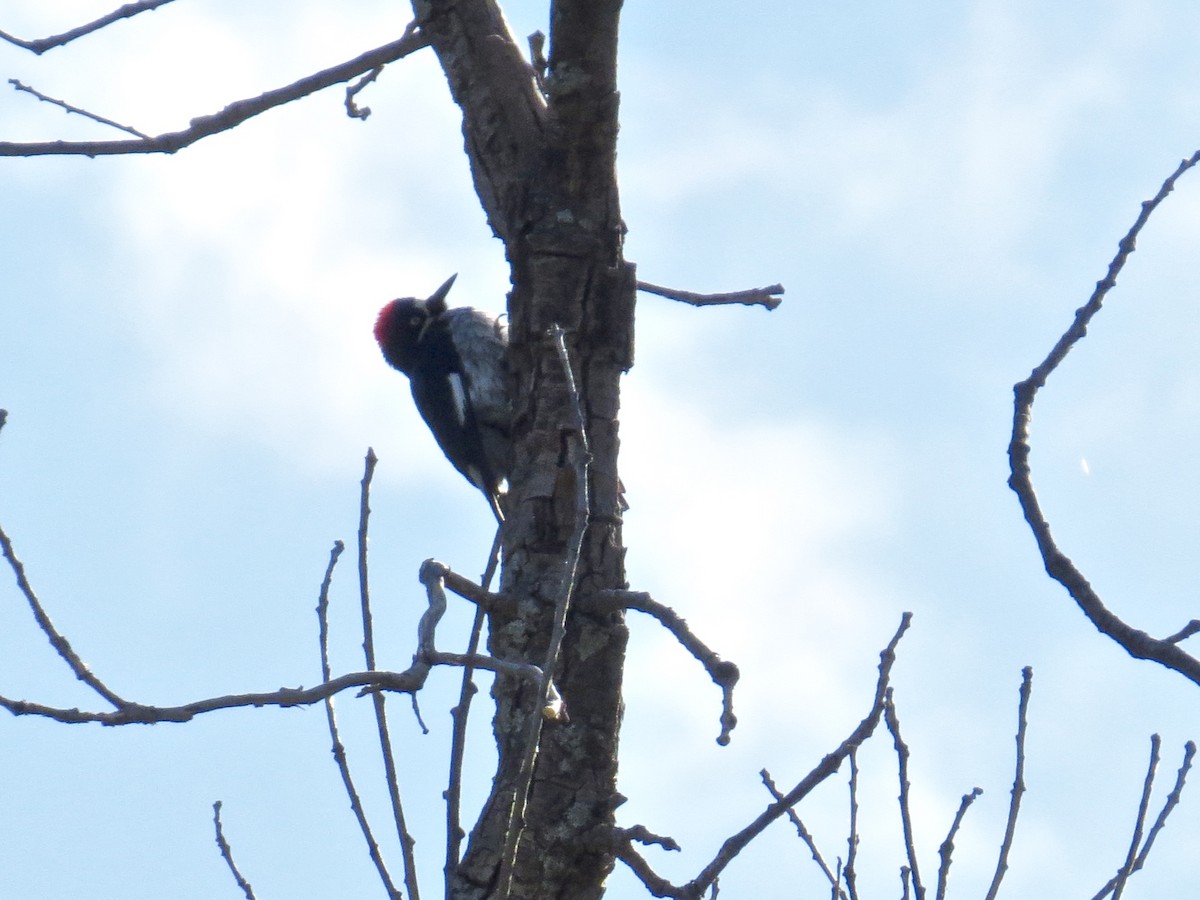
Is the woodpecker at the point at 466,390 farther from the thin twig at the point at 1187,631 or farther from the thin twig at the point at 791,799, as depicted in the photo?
the thin twig at the point at 1187,631

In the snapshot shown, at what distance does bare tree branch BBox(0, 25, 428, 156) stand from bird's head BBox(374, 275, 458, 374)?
344cm

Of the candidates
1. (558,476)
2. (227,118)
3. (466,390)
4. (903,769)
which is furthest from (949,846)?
(466,390)

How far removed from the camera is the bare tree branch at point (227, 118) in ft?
10.6

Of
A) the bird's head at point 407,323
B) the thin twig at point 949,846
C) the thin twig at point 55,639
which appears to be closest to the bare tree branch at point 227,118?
the thin twig at point 55,639

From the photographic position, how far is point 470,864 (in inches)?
103

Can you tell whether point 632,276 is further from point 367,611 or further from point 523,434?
point 367,611

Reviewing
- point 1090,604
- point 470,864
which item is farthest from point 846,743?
point 470,864

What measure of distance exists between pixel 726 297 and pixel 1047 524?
1.85 metres

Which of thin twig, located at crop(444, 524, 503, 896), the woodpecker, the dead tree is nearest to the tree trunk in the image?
the dead tree

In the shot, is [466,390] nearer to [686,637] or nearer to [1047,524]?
[686,637]

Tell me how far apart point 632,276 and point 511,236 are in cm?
29

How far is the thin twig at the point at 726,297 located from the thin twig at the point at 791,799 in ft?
4.60

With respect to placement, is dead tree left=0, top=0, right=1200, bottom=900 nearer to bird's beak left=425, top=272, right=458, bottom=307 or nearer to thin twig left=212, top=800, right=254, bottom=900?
thin twig left=212, top=800, right=254, bottom=900

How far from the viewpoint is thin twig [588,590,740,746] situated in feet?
7.45
